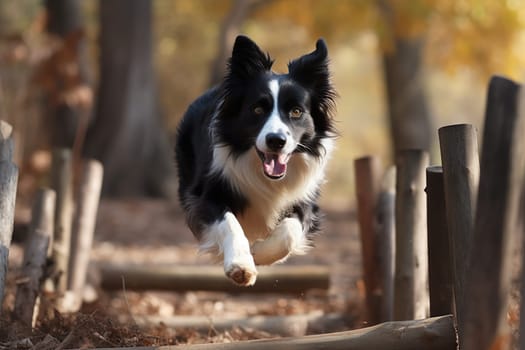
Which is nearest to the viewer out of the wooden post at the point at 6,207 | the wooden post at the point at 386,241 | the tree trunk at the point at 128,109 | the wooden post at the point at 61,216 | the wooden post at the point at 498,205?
the wooden post at the point at 498,205

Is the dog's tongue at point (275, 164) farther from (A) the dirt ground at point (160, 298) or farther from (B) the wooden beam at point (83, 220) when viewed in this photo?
(B) the wooden beam at point (83, 220)

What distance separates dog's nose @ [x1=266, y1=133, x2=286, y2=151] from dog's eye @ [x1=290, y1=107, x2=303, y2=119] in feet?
0.93

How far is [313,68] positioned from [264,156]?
71cm

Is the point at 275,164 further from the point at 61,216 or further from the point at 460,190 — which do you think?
the point at 61,216

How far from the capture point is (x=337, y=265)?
10.8m

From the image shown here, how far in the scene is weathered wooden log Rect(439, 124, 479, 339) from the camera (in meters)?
3.76

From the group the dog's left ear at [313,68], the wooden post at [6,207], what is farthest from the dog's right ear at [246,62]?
the wooden post at [6,207]

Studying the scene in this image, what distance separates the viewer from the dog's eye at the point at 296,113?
4.99 meters

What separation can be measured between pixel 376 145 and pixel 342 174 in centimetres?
216

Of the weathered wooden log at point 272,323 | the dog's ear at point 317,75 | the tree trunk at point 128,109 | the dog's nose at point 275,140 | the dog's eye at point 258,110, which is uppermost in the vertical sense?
the tree trunk at point 128,109

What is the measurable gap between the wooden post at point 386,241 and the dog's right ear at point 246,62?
62.0 inches

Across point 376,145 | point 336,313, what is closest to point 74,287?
point 336,313

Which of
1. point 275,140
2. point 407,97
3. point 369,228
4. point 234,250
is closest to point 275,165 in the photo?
point 275,140

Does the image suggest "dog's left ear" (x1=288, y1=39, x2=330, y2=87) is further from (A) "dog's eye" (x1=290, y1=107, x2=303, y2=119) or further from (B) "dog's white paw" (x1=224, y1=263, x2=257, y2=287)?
(B) "dog's white paw" (x1=224, y1=263, x2=257, y2=287)
